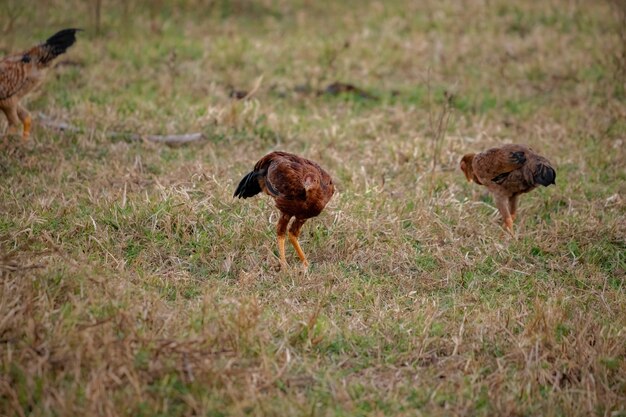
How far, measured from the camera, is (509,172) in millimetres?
A: 6523

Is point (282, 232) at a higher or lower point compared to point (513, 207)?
higher

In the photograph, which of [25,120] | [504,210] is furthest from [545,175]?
[25,120]

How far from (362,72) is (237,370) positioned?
24.5 ft

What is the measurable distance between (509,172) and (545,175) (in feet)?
1.25

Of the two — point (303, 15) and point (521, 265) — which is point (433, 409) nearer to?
point (521, 265)

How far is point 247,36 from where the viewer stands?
470 inches

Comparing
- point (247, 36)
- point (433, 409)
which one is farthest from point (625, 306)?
point (247, 36)

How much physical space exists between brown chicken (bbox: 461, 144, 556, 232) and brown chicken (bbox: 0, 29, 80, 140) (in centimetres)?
444

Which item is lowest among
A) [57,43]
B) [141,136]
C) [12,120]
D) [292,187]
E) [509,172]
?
[141,136]

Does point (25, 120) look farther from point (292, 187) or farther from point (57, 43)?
point (292, 187)

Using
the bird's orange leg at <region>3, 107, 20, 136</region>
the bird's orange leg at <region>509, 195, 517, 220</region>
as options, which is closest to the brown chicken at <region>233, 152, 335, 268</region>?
the bird's orange leg at <region>509, 195, 517, 220</region>

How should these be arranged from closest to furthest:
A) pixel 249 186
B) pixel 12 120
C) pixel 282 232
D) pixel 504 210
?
pixel 282 232
pixel 249 186
pixel 504 210
pixel 12 120

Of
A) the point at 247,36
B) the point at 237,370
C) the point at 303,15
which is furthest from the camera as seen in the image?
the point at 303,15

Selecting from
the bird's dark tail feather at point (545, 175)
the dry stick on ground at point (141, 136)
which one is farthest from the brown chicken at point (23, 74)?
the bird's dark tail feather at point (545, 175)
